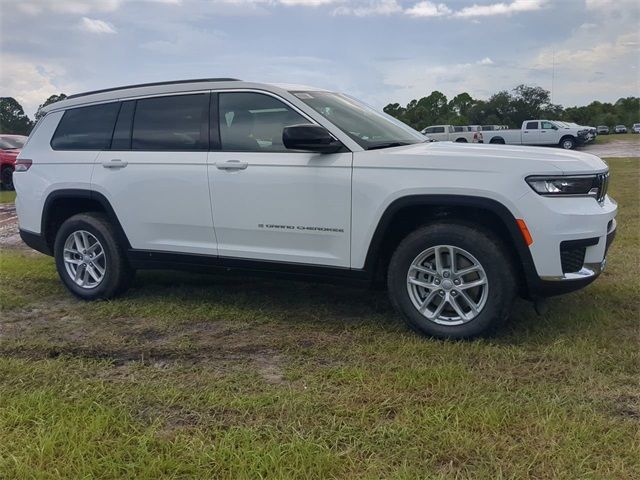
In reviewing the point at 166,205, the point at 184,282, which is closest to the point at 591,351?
the point at 166,205

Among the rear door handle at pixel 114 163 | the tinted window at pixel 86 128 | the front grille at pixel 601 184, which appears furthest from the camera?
the tinted window at pixel 86 128

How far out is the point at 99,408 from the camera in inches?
122

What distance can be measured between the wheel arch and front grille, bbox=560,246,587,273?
3.41 meters

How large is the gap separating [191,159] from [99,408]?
7.24 ft

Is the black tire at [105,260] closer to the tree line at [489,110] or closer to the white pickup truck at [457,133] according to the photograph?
the white pickup truck at [457,133]

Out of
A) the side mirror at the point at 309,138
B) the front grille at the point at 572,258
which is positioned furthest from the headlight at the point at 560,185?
the side mirror at the point at 309,138

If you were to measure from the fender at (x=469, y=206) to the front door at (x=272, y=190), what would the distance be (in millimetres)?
215

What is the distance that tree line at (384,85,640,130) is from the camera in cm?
5925

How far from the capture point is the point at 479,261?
3852 millimetres

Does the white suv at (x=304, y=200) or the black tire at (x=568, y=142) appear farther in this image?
the black tire at (x=568, y=142)

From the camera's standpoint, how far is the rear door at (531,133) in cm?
3466

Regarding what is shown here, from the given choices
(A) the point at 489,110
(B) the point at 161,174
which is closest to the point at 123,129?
(B) the point at 161,174

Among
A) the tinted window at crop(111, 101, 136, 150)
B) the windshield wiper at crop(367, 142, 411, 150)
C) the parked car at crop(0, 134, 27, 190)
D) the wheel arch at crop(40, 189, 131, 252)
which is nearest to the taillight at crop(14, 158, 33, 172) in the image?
the wheel arch at crop(40, 189, 131, 252)

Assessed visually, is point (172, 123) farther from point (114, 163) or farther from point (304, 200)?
point (304, 200)
